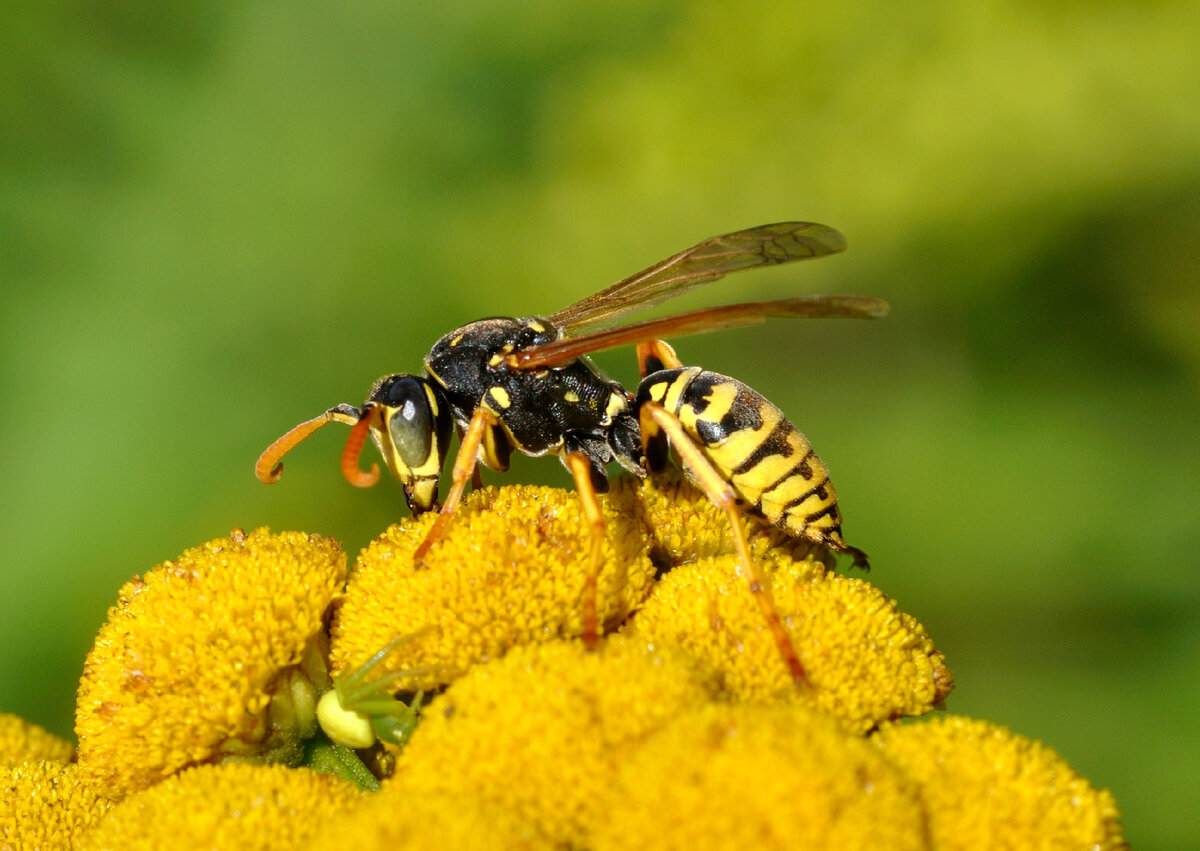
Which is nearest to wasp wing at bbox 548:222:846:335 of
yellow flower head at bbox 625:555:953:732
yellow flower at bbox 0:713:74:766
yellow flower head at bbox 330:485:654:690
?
yellow flower head at bbox 330:485:654:690

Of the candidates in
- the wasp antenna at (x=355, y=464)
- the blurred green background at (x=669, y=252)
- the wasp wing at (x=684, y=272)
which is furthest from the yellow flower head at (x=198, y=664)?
the blurred green background at (x=669, y=252)

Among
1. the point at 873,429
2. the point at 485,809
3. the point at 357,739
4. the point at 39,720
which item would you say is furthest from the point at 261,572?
the point at 873,429

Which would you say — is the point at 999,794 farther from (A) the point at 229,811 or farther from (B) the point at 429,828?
(A) the point at 229,811

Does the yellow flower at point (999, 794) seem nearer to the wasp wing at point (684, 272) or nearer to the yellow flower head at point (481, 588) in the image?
the yellow flower head at point (481, 588)

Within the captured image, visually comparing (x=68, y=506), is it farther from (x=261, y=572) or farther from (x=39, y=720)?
(x=261, y=572)

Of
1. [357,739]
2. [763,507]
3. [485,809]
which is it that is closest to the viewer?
[485,809]

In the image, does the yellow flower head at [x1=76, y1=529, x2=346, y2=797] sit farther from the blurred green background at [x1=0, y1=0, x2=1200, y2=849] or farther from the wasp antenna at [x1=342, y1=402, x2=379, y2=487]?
the blurred green background at [x1=0, y1=0, x2=1200, y2=849]
